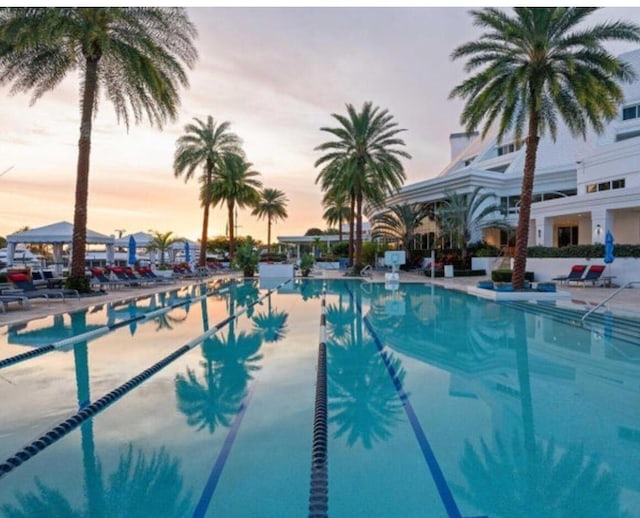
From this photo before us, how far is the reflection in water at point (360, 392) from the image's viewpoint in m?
4.77

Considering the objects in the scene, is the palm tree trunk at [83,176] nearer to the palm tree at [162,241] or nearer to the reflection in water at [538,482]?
the reflection in water at [538,482]

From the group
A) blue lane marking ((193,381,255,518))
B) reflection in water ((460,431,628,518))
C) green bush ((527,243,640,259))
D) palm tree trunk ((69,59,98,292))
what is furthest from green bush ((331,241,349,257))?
reflection in water ((460,431,628,518))

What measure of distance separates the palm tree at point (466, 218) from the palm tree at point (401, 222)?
9.29 ft

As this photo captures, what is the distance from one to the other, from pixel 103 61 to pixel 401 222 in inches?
911

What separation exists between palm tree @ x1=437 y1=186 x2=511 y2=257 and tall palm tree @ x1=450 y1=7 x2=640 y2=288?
42.5 feet

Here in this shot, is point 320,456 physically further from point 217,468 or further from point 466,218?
point 466,218

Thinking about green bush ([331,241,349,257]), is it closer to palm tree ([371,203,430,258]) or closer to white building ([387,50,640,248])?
white building ([387,50,640,248])

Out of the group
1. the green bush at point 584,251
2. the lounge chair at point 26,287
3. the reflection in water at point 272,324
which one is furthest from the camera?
the green bush at point 584,251

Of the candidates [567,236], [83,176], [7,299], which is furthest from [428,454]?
[567,236]

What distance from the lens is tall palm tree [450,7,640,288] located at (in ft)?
48.1

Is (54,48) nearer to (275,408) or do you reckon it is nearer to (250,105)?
(250,105)

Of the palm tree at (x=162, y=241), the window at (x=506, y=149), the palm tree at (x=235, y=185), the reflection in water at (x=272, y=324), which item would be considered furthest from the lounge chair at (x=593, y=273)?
the palm tree at (x=162, y=241)

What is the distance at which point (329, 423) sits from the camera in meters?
4.94

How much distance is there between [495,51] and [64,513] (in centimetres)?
1779
